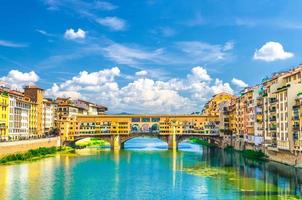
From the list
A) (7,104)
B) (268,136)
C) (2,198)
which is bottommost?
(2,198)

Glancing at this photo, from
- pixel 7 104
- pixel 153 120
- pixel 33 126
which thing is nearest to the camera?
pixel 7 104

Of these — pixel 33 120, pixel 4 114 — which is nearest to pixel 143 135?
pixel 33 120

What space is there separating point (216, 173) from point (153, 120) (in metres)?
42.4

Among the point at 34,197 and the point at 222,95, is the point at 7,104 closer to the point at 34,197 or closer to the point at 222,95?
the point at 34,197

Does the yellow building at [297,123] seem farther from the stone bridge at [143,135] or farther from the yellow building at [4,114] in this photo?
the yellow building at [4,114]

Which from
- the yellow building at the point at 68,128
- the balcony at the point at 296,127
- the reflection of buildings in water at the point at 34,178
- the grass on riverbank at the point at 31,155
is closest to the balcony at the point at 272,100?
the balcony at the point at 296,127

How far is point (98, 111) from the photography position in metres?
156

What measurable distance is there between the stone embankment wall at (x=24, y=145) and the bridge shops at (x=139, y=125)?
822 cm

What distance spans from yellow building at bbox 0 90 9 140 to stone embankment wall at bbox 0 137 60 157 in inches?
155

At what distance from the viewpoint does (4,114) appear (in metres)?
64.8

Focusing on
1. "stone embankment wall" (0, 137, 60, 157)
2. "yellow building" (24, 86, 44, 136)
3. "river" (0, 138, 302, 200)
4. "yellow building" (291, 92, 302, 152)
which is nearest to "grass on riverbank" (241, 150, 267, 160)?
"river" (0, 138, 302, 200)

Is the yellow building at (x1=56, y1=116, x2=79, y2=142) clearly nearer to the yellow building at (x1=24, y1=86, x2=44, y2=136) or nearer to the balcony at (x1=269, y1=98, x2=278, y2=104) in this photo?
the yellow building at (x1=24, y1=86, x2=44, y2=136)

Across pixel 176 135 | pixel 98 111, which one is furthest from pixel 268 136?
pixel 98 111

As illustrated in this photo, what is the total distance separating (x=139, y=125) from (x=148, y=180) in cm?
4762
